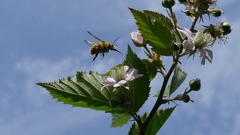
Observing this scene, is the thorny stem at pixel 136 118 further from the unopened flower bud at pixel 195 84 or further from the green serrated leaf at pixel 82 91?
the unopened flower bud at pixel 195 84

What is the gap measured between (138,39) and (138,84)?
32 centimetres

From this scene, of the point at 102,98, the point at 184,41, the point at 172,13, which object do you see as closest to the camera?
the point at 184,41

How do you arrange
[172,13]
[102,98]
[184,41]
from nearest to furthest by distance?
1. [184,41]
2. [102,98]
3. [172,13]

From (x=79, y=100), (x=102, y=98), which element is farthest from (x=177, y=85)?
(x=79, y=100)

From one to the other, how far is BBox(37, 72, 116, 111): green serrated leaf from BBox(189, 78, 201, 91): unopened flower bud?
48 centimetres

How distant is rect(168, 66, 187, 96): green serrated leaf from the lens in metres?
1.92

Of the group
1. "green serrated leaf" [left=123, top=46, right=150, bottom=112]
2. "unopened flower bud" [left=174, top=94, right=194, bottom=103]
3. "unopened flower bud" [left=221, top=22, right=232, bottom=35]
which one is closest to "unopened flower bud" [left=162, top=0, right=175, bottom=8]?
"unopened flower bud" [left=221, top=22, right=232, bottom=35]

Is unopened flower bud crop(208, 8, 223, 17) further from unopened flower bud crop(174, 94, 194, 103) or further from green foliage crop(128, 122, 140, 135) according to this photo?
green foliage crop(128, 122, 140, 135)

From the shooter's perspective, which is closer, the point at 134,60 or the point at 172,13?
the point at 134,60

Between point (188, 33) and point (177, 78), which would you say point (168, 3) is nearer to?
point (188, 33)

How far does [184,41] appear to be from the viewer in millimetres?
1785

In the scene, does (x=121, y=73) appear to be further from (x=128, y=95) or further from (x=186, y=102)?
(x=186, y=102)

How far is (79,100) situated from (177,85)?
56 cm

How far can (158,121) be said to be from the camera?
1.93m
